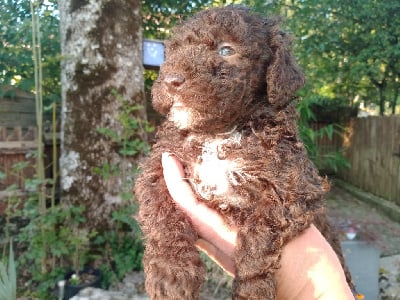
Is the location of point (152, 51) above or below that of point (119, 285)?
above

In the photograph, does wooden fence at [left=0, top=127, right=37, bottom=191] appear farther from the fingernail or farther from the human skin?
the human skin

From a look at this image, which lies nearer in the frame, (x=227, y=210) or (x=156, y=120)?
(x=227, y=210)

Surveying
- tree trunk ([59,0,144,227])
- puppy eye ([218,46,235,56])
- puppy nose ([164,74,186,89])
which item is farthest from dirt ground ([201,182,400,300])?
puppy nose ([164,74,186,89])

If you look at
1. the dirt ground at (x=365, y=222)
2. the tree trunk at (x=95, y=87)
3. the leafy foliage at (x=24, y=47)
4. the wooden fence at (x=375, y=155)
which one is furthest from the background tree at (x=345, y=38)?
the leafy foliage at (x=24, y=47)

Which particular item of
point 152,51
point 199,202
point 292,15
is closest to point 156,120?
point 152,51

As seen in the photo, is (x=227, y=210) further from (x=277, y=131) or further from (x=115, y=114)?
(x=115, y=114)

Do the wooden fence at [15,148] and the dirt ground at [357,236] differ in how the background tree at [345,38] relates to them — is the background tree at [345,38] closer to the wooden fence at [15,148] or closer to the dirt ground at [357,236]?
the dirt ground at [357,236]
